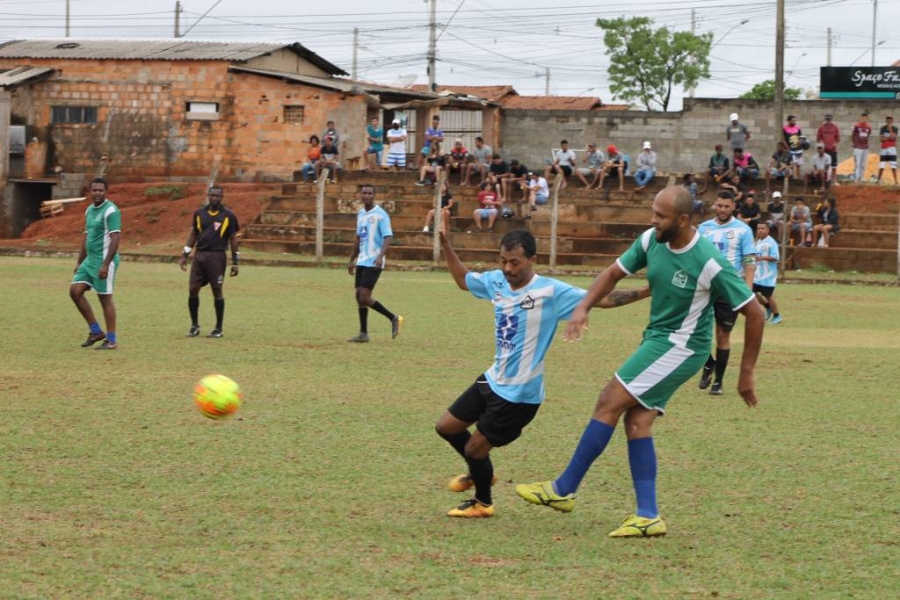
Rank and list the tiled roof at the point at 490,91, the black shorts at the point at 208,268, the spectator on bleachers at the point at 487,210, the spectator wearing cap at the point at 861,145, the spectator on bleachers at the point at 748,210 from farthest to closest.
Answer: the tiled roof at the point at 490,91 → the spectator wearing cap at the point at 861,145 → the spectator on bleachers at the point at 487,210 → the spectator on bleachers at the point at 748,210 → the black shorts at the point at 208,268

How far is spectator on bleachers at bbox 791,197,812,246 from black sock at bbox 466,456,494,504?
963 inches

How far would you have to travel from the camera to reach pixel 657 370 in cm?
652

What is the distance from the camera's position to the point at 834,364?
1407 cm

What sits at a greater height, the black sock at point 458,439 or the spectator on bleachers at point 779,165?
the spectator on bleachers at point 779,165

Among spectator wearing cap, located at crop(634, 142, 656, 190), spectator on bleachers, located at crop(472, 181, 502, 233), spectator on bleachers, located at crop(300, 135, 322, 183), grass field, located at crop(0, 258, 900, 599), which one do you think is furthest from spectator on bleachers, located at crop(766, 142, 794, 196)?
grass field, located at crop(0, 258, 900, 599)

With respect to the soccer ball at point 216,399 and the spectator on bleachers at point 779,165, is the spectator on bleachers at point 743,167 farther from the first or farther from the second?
the soccer ball at point 216,399

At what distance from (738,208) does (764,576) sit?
23.1 meters

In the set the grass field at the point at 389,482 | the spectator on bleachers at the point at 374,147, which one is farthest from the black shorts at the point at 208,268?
the spectator on bleachers at the point at 374,147

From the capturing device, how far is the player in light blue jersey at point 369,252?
15352 millimetres

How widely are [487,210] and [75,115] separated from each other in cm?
1767

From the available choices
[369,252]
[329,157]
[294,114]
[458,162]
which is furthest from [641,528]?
[294,114]

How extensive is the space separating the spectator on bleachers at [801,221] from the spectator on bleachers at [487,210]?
23.3 ft

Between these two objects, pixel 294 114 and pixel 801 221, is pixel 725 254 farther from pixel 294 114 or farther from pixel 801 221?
pixel 294 114

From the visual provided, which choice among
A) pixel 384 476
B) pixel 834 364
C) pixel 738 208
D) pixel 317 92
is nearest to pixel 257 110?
pixel 317 92
